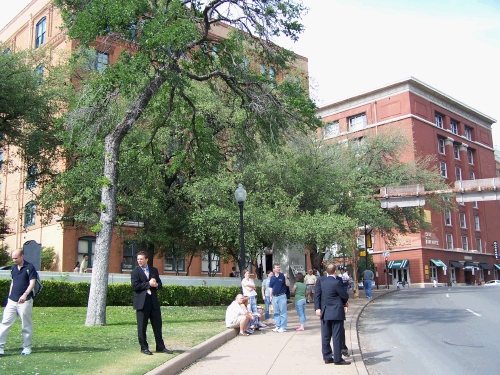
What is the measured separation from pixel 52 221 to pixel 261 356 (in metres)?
29.0

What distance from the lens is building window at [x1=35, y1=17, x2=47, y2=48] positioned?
40.7m

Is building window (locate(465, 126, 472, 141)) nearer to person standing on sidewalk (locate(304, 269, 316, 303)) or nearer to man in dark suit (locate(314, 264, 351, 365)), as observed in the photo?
person standing on sidewalk (locate(304, 269, 316, 303))

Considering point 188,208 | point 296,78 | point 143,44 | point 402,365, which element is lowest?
point 402,365

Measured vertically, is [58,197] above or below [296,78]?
→ below

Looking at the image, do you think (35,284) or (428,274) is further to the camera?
(428,274)

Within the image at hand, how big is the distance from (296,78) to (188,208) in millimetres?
8042

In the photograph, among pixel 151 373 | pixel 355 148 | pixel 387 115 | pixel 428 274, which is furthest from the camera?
pixel 387 115

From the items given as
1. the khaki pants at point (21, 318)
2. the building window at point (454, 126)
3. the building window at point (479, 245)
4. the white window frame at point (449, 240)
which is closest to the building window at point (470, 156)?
the building window at point (454, 126)

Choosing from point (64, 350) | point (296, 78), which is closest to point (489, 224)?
point (296, 78)

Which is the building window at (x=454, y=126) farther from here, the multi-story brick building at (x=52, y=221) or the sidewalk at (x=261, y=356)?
the sidewalk at (x=261, y=356)

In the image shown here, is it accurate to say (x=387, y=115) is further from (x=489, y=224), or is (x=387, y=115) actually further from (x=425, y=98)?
(x=489, y=224)

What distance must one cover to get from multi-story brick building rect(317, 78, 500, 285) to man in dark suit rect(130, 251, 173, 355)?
170 feet

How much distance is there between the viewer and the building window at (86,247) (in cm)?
3616

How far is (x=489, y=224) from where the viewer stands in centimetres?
7225
